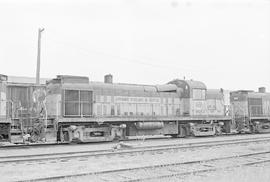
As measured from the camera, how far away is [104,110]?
18000mm

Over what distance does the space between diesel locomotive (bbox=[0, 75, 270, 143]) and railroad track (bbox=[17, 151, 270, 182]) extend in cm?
682

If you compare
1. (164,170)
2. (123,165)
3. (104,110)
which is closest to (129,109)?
(104,110)

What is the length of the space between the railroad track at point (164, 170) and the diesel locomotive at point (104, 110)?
682 cm

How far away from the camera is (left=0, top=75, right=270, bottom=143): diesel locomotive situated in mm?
15062

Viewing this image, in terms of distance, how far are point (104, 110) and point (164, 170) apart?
31.3 feet

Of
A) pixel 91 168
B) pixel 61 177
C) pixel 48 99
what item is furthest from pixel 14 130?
pixel 61 177

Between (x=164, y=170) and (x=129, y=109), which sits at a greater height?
(x=129, y=109)

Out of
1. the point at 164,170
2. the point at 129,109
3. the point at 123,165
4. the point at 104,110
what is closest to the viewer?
the point at 164,170

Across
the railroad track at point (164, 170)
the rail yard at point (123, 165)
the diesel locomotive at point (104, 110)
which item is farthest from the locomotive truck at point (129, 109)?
the railroad track at point (164, 170)

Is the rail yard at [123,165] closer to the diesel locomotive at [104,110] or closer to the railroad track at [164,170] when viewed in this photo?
the railroad track at [164,170]

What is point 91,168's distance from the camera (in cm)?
902

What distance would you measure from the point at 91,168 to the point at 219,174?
10.7ft

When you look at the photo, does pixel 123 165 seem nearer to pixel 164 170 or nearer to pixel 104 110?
pixel 164 170

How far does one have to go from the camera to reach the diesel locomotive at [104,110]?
15062 mm
